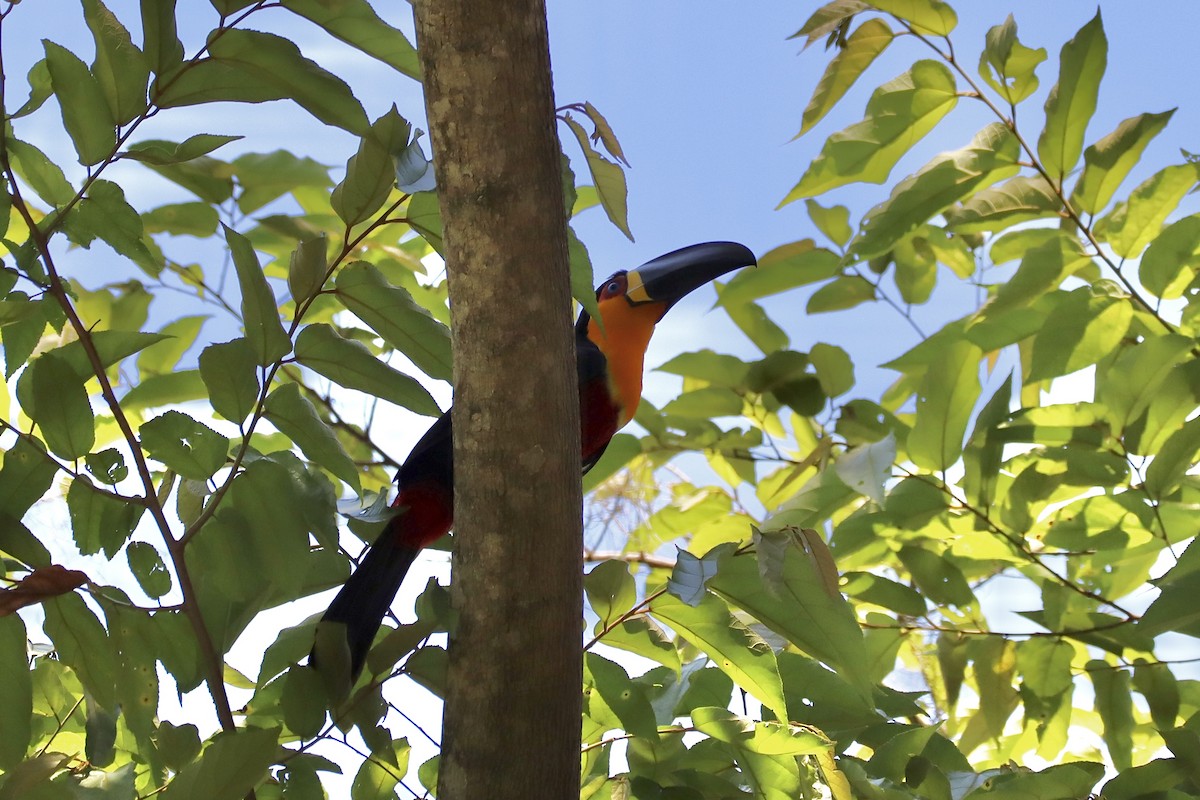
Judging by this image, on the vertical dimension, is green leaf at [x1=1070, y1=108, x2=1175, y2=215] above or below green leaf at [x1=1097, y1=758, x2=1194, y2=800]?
above

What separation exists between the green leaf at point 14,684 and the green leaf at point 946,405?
111 centimetres

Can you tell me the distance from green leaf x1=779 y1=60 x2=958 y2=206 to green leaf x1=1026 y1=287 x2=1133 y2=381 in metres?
0.36

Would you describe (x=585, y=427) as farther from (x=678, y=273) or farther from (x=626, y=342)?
(x=678, y=273)

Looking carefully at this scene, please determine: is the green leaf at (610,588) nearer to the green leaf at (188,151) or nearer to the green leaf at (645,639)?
the green leaf at (645,639)

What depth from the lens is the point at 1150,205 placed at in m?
1.76

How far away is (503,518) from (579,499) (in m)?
0.08

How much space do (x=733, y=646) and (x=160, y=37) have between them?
0.81m

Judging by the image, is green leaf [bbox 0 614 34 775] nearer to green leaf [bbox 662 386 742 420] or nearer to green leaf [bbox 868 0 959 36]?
green leaf [bbox 662 386 742 420]

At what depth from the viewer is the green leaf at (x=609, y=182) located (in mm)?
1039

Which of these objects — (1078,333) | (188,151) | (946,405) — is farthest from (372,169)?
(1078,333)

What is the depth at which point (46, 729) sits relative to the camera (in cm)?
139

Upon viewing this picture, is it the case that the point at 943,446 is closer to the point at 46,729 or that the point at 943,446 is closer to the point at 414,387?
the point at 414,387

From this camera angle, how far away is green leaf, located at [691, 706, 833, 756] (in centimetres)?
115

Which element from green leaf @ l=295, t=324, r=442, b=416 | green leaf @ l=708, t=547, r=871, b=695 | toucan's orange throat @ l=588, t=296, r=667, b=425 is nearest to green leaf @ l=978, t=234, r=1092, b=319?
toucan's orange throat @ l=588, t=296, r=667, b=425
